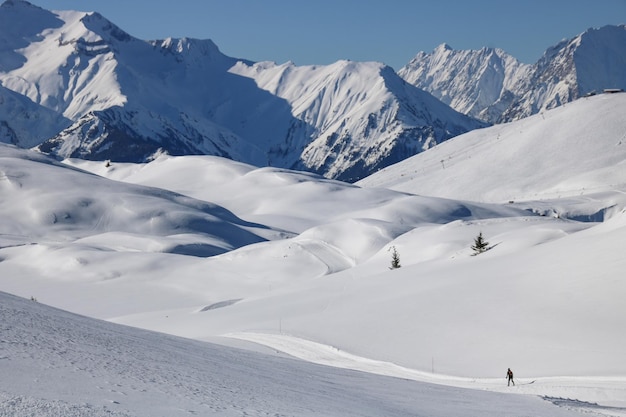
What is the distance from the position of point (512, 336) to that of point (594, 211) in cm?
8257

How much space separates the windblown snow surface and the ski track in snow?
0.44ft

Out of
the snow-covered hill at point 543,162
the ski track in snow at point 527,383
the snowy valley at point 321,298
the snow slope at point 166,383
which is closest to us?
the snow slope at point 166,383

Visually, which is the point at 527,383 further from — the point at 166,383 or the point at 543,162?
the point at 543,162

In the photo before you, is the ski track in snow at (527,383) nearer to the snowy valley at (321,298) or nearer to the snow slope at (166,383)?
the snowy valley at (321,298)

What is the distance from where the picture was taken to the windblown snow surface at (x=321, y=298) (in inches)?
618

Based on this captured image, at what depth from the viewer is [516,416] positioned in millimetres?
18828

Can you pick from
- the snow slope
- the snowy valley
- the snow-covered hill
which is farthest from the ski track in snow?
the snow-covered hill

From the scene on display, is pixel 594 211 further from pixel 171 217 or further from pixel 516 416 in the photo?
pixel 516 416

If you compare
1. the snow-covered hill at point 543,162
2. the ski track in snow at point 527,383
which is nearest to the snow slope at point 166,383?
the ski track in snow at point 527,383

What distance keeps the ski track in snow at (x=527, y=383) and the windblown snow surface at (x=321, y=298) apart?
5.3 inches

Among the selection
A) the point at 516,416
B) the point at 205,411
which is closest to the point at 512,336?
the point at 516,416

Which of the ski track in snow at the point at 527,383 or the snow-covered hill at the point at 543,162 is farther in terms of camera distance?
the snow-covered hill at the point at 543,162

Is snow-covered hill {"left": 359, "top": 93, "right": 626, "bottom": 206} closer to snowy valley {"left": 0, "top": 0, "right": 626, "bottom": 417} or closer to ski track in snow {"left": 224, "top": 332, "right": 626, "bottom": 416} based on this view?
snowy valley {"left": 0, "top": 0, "right": 626, "bottom": 417}

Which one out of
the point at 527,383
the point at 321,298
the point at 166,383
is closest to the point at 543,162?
the point at 321,298
